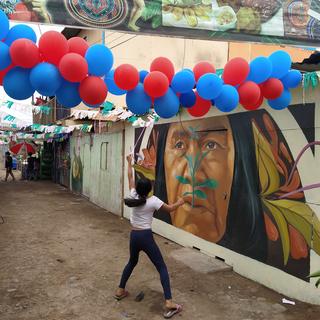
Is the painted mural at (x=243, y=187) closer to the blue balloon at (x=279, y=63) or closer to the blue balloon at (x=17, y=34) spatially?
the blue balloon at (x=279, y=63)

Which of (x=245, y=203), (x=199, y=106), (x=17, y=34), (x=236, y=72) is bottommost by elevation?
(x=245, y=203)

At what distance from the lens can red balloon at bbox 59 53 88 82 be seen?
331cm

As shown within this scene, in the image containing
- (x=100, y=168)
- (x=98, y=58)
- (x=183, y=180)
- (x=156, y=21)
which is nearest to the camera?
(x=98, y=58)

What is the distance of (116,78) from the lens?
3.73m

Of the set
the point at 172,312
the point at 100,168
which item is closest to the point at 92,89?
the point at 172,312

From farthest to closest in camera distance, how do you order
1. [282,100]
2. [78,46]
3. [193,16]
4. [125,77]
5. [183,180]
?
[183,180] → [193,16] → [282,100] → [125,77] → [78,46]

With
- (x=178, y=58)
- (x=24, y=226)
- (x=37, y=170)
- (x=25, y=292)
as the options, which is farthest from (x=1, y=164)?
(x=25, y=292)

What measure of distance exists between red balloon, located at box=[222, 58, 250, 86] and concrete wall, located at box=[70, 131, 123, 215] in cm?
726

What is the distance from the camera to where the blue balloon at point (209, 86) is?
383 centimetres

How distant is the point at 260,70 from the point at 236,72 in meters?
0.25

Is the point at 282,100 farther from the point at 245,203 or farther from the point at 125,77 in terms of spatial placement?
the point at 245,203

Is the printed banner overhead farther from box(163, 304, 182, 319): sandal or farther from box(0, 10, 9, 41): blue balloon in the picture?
box(163, 304, 182, 319): sandal

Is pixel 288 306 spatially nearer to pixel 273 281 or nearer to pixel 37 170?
pixel 273 281

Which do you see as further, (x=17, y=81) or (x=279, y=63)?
(x=279, y=63)
